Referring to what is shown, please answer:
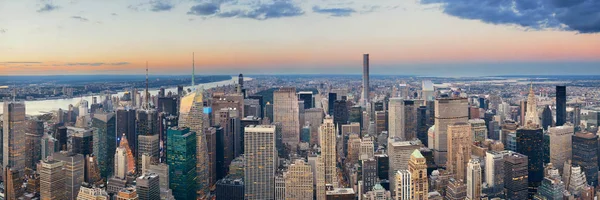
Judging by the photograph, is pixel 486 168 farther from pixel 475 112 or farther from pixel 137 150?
pixel 137 150

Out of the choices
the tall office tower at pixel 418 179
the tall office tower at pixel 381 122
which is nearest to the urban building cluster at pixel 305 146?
the tall office tower at pixel 418 179

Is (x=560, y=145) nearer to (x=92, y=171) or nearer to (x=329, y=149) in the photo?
(x=329, y=149)

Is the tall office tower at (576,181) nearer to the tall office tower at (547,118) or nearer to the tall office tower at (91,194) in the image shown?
the tall office tower at (547,118)

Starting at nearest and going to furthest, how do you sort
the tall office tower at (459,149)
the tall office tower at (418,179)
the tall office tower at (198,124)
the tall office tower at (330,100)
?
the tall office tower at (418,179) < the tall office tower at (459,149) < the tall office tower at (198,124) < the tall office tower at (330,100)

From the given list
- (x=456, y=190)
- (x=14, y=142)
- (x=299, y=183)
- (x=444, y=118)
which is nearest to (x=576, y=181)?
(x=456, y=190)

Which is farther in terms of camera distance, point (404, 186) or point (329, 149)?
point (329, 149)

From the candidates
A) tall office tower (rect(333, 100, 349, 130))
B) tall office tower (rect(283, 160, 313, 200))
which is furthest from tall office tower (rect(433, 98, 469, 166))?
tall office tower (rect(283, 160, 313, 200))
